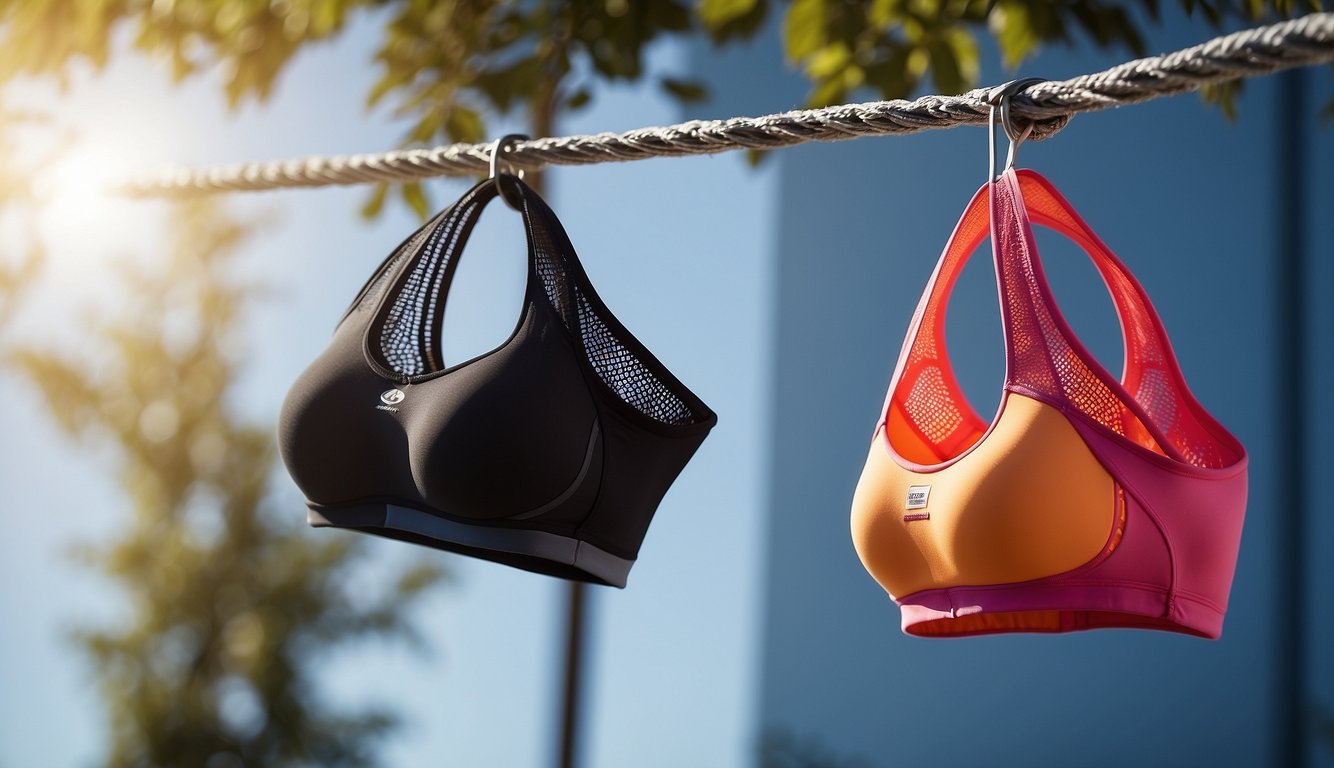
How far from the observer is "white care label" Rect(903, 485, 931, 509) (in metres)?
0.98

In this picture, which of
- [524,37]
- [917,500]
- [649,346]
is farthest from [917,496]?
[649,346]

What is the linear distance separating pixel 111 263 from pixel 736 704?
9.15 ft

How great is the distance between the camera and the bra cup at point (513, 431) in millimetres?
1032

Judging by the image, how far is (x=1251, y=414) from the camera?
2779mm

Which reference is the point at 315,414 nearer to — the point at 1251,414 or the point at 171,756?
the point at 1251,414

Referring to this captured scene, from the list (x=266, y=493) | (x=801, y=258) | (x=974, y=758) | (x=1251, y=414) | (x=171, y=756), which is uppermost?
(x=801, y=258)

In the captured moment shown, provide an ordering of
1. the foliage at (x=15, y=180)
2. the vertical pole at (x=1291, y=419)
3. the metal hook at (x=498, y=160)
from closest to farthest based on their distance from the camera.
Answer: the metal hook at (x=498, y=160) → the foliage at (x=15, y=180) → the vertical pole at (x=1291, y=419)

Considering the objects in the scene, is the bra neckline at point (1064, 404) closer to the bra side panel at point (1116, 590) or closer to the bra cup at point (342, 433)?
the bra side panel at point (1116, 590)

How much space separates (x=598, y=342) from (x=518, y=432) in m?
0.12

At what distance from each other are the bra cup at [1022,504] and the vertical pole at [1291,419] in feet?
6.75

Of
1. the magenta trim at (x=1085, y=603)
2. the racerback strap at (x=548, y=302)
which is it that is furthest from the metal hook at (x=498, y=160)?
the magenta trim at (x=1085, y=603)

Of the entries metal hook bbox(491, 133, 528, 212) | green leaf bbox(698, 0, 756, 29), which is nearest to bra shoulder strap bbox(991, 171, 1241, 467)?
metal hook bbox(491, 133, 528, 212)

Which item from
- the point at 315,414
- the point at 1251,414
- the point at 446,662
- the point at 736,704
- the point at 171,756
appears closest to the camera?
the point at 315,414

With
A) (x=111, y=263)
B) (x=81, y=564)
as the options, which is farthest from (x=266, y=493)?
(x=111, y=263)
